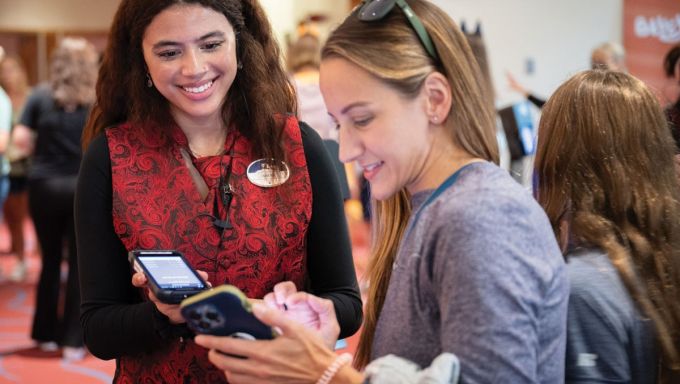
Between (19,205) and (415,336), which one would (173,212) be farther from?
(19,205)

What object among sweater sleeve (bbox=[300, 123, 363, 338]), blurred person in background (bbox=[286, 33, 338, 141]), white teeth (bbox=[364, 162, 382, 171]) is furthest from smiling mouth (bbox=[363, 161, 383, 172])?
blurred person in background (bbox=[286, 33, 338, 141])

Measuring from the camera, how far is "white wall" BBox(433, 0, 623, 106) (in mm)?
8039

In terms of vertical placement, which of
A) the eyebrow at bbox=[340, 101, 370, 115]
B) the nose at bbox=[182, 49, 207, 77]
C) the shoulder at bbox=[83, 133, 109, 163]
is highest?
the nose at bbox=[182, 49, 207, 77]

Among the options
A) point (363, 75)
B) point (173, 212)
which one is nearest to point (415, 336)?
point (363, 75)

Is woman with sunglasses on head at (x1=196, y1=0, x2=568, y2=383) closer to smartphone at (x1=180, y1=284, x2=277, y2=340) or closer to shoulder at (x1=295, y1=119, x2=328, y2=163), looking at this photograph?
smartphone at (x1=180, y1=284, x2=277, y2=340)

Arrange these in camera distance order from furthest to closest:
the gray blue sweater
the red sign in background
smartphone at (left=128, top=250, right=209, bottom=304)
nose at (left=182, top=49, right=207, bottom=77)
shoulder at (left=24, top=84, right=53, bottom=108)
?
the red sign in background, shoulder at (left=24, top=84, right=53, bottom=108), nose at (left=182, top=49, right=207, bottom=77), smartphone at (left=128, top=250, right=209, bottom=304), the gray blue sweater

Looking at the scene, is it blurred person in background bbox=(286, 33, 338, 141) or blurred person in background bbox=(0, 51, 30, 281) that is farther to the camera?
blurred person in background bbox=(0, 51, 30, 281)

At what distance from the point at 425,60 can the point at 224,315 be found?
1.66ft

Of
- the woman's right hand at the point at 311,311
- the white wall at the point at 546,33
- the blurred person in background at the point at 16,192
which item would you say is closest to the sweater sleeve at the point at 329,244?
the woman's right hand at the point at 311,311

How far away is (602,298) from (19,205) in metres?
6.79

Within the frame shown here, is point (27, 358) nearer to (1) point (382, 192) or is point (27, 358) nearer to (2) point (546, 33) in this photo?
(1) point (382, 192)

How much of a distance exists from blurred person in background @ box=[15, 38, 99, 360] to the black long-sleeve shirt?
3115 millimetres

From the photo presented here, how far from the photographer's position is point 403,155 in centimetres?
131

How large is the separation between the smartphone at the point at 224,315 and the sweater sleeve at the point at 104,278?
37 cm
